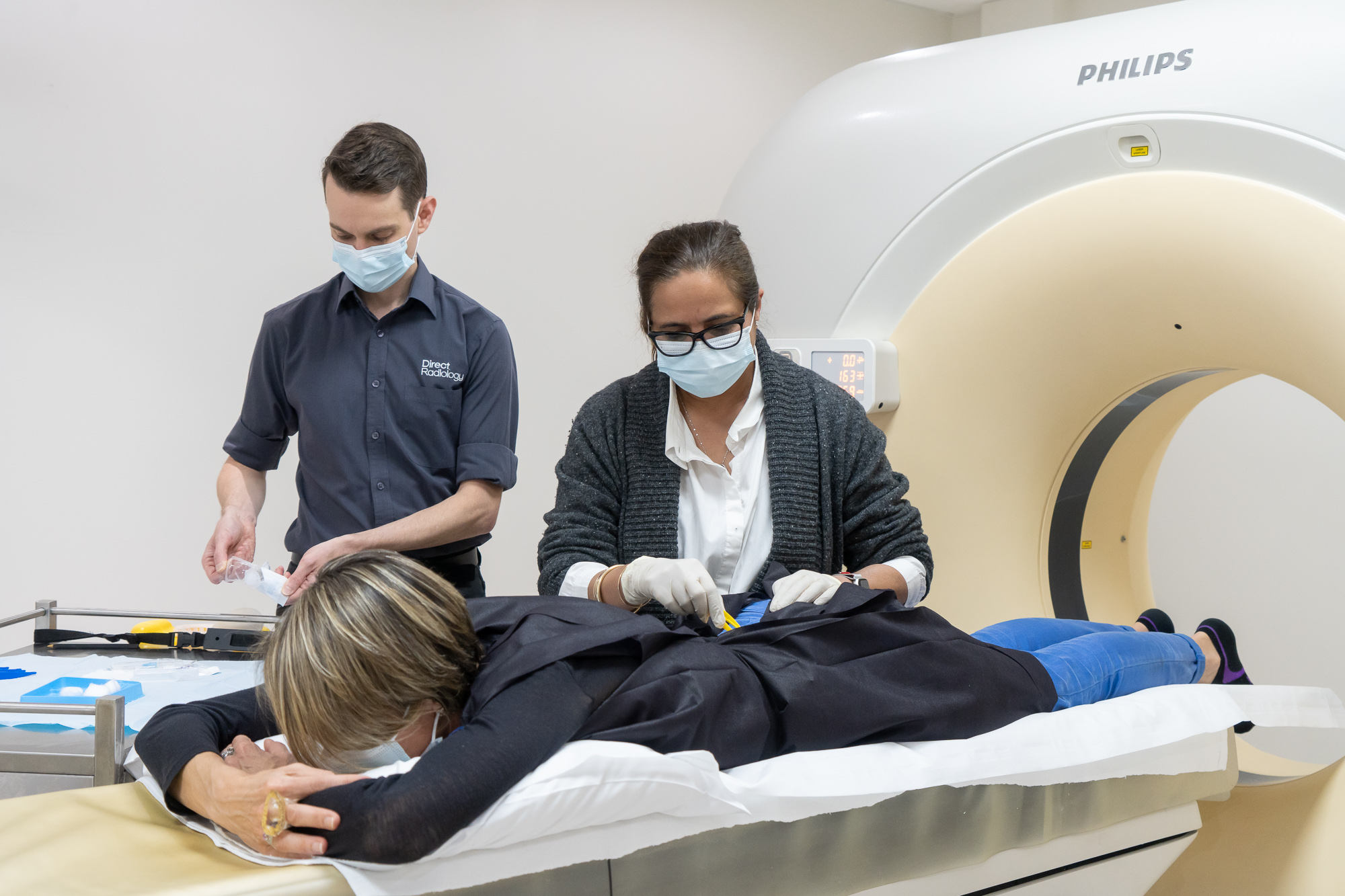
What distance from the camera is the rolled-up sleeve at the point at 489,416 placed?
166 cm

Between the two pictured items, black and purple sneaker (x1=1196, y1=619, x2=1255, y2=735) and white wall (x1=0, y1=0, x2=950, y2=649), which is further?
white wall (x1=0, y1=0, x2=950, y2=649)

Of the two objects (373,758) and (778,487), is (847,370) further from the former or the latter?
(373,758)

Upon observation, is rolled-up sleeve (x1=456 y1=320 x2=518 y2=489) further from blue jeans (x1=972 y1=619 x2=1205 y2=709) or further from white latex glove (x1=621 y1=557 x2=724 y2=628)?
blue jeans (x1=972 y1=619 x2=1205 y2=709)

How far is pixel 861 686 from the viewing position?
1171mm

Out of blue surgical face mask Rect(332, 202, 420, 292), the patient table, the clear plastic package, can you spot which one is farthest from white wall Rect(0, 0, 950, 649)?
the patient table

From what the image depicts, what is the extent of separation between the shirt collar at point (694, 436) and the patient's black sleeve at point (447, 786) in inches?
24.2

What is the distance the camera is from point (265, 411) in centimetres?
171

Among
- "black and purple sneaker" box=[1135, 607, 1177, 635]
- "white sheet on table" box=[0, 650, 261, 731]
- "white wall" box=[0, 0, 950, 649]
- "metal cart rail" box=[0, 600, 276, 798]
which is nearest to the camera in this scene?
"metal cart rail" box=[0, 600, 276, 798]

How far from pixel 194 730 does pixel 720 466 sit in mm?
788

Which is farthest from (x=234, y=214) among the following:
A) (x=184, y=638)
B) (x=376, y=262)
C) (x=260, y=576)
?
(x=260, y=576)

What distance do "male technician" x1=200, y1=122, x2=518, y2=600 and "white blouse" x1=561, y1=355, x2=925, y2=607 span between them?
305 mm

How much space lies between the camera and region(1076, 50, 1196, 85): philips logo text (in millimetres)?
1663

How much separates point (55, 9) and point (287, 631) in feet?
7.31

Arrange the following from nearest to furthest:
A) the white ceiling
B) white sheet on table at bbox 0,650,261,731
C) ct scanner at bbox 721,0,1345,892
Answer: white sheet on table at bbox 0,650,261,731
ct scanner at bbox 721,0,1345,892
the white ceiling
